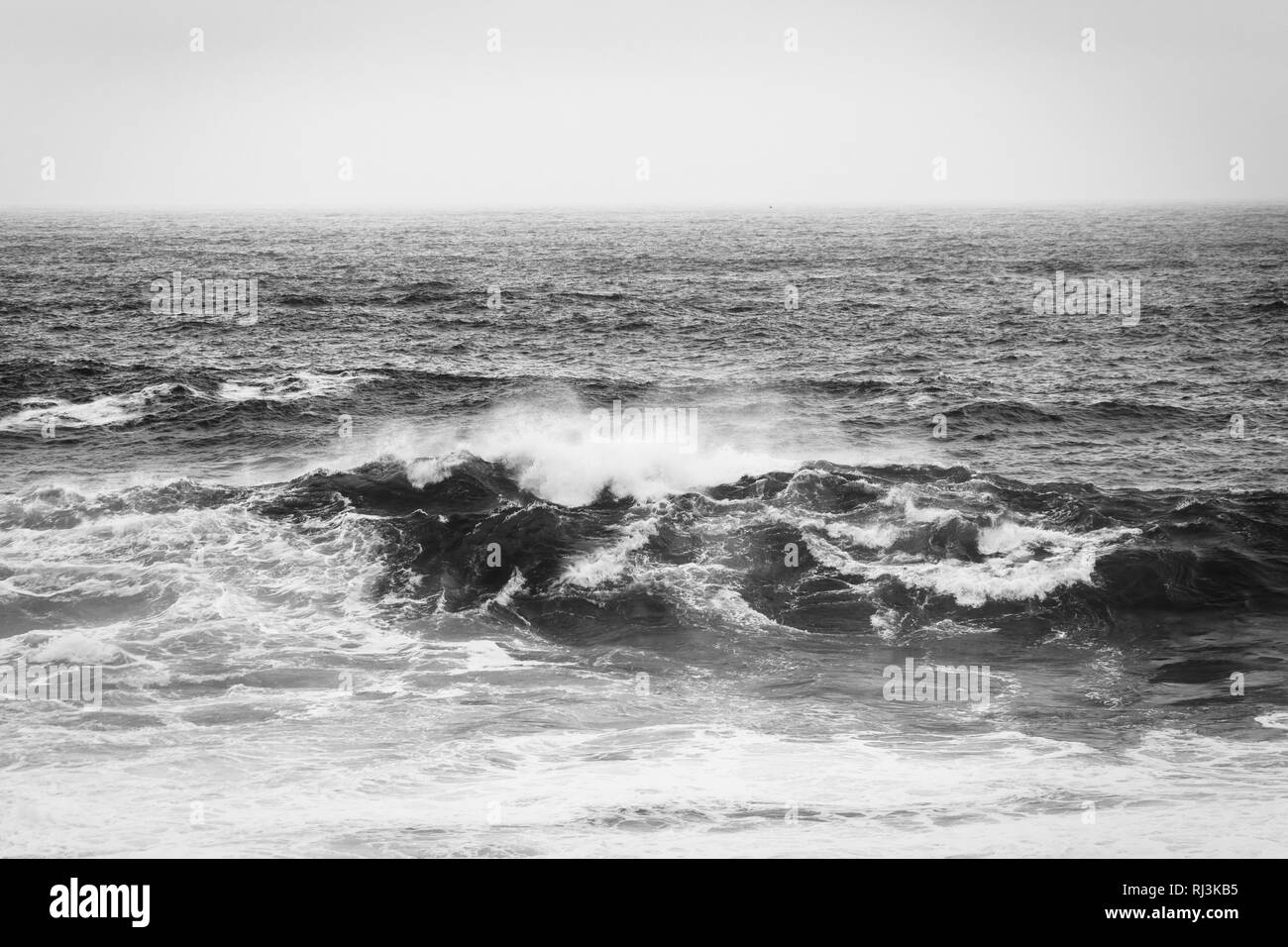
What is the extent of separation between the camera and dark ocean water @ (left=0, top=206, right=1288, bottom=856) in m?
13.8

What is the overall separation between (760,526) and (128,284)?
188ft

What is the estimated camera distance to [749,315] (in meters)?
56.8

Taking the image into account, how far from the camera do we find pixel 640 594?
2166cm

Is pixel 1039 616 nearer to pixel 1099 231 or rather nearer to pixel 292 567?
pixel 292 567

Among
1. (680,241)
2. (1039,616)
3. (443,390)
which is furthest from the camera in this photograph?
(680,241)

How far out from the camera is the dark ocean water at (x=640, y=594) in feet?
45.2

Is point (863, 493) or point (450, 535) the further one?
point (863, 493)

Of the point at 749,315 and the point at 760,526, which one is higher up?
the point at 749,315

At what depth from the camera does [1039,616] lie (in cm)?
2078
